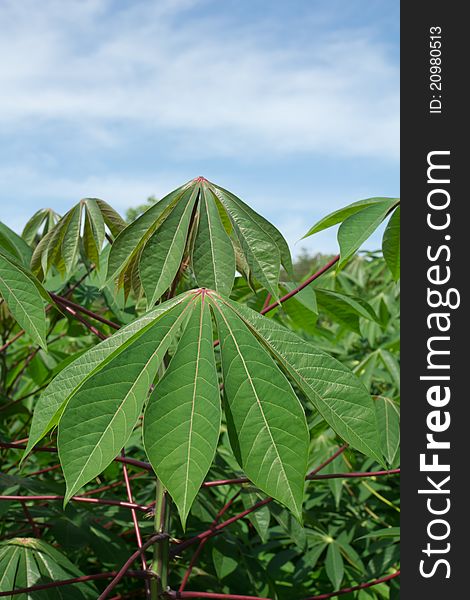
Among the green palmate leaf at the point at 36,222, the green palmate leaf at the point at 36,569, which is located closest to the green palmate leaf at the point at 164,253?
the green palmate leaf at the point at 36,569

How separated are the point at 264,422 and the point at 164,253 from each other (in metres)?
0.40

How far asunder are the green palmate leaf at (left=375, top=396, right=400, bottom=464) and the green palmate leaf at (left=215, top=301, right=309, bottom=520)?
0.88 metres

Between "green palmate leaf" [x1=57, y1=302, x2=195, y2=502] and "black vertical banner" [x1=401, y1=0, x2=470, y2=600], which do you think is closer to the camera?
"green palmate leaf" [x1=57, y1=302, x2=195, y2=502]

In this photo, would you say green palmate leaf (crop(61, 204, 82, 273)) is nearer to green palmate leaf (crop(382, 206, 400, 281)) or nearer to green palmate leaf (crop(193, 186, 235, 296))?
green palmate leaf (crop(193, 186, 235, 296))

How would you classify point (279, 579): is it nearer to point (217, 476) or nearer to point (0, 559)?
point (217, 476)

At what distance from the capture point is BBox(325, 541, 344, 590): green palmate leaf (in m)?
1.88

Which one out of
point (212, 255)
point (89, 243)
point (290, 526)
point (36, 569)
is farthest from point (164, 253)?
point (290, 526)

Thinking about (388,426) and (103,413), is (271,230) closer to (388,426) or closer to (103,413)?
(103,413)

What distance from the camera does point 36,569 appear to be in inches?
53.1

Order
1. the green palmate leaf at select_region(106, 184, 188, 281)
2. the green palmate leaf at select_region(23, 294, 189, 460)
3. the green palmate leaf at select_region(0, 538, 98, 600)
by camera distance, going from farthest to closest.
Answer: the green palmate leaf at select_region(0, 538, 98, 600) → the green palmate leaf at select_region(106, 184, 188, 281) → the green palmate leaf at select_region(23, 294, 189, 460)

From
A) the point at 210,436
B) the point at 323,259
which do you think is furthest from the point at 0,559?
the point at 323,259

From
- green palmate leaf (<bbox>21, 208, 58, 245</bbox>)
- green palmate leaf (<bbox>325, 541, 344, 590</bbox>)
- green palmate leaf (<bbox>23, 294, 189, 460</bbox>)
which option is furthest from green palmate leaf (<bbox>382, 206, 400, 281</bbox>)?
green palmate leaf (<bbox>21, 208, 58, 245</bbox>)

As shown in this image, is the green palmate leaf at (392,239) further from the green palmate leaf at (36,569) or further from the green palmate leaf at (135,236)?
the green palmate leaf at (36,569)

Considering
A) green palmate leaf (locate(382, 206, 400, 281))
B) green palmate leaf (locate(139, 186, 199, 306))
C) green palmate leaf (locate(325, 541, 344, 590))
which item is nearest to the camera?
green palmate leaf (locate(139, 186, 199, 306))
